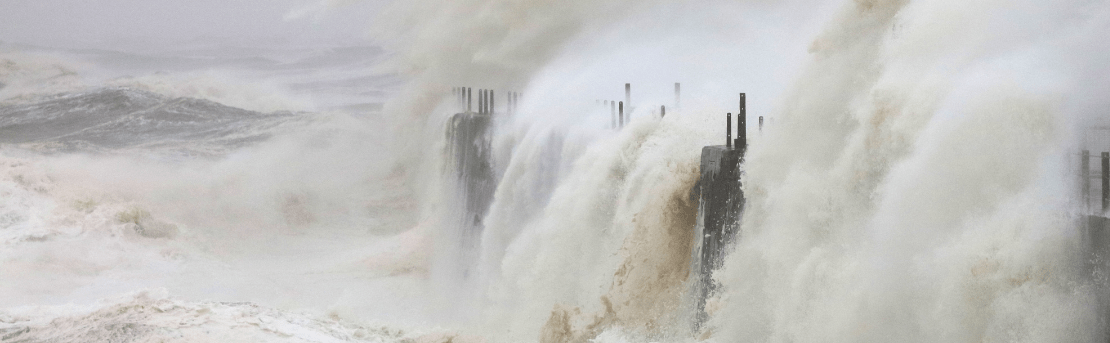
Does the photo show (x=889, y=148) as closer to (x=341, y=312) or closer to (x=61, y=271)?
(x=341, y=312)

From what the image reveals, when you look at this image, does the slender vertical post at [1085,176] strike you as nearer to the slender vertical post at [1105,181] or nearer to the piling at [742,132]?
the slender vertical post at [1105,181]

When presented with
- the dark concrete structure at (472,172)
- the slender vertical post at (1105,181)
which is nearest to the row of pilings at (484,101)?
the dark concrete structure at (472,172)

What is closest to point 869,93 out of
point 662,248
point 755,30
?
point 662,248

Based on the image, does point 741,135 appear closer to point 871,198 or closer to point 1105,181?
point 871,198

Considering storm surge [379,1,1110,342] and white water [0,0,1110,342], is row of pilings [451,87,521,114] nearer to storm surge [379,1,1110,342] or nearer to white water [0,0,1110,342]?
white water [0,0,1110,342]

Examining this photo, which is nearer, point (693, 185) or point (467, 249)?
point (693, 185)

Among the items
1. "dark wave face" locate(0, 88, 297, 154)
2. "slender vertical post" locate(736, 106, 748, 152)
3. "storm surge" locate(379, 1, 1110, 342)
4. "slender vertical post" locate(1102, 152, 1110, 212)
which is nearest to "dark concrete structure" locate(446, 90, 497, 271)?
"storm surge" locate(379, 1, 1110, 342)

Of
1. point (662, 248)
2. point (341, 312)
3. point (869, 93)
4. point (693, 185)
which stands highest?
point (869, 93)
